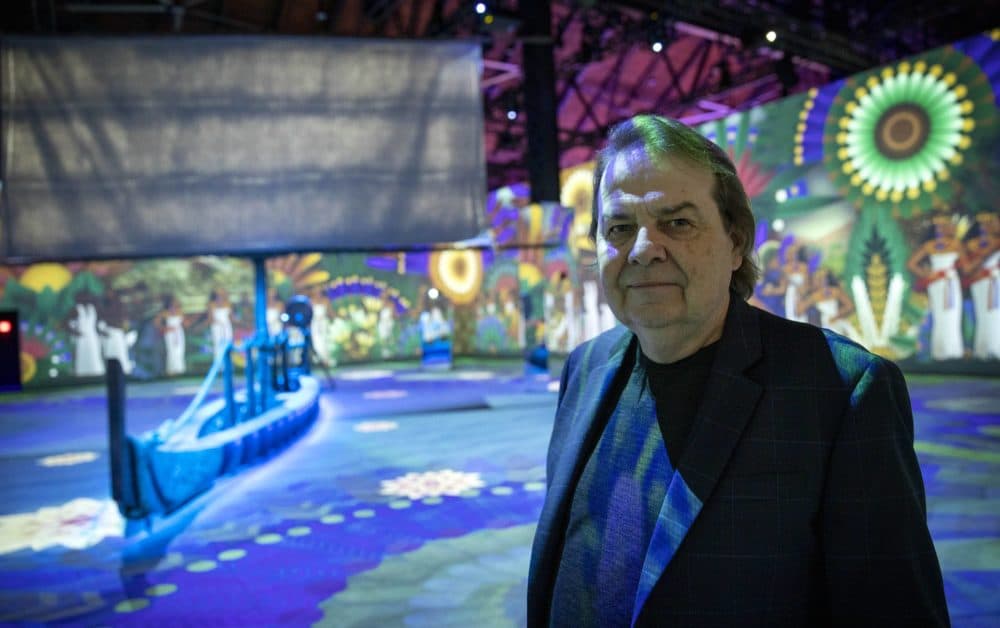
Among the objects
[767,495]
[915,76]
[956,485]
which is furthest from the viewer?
[915,76]

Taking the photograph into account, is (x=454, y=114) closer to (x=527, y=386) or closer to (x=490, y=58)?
(x=527, y=386)

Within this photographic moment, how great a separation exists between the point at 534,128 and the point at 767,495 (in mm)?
9150

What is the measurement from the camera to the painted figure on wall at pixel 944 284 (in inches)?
335

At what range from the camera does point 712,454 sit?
103cm

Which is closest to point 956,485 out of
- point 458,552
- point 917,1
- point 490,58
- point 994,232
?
point 458,552

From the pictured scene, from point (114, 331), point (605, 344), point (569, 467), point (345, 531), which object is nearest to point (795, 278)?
point (345, 531)

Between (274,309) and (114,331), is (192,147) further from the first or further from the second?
(274,309)

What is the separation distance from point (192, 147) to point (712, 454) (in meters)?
5.82

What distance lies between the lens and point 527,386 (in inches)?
386

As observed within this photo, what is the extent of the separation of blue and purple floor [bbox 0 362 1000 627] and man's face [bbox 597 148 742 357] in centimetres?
183

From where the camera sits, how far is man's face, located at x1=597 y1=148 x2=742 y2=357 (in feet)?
3.61

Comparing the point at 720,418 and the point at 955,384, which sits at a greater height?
the point at 720,418

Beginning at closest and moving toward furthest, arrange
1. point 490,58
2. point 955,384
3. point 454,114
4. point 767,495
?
point 767,495 < point 454,114 < point 955,384 < point 490,58

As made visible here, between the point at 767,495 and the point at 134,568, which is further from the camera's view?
the point at 134,568
